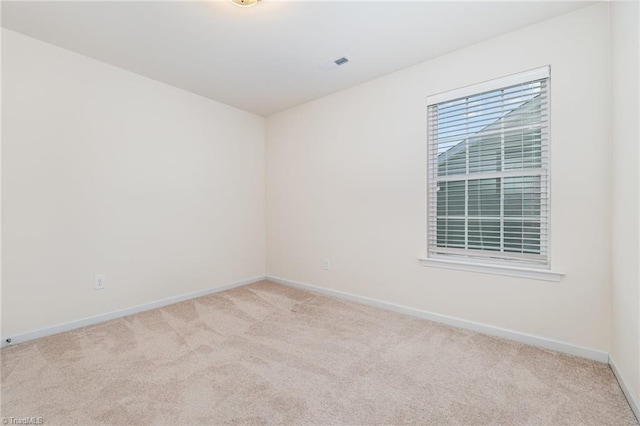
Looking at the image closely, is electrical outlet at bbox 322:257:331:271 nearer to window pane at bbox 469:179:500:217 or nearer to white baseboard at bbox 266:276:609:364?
white baseboard at bbox 266:276:609:364

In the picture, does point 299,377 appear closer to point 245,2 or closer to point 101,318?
point 101,318

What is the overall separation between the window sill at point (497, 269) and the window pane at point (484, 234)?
17cm

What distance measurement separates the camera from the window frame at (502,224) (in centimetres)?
217

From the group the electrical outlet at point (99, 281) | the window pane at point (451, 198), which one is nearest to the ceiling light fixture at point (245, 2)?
the window pane at point (451, 198)

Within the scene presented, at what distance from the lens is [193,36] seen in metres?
2.32

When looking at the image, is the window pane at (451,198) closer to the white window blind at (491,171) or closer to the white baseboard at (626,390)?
the white window blind at (491,171)

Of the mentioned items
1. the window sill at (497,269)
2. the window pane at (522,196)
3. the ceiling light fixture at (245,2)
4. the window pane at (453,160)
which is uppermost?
the ceiling light fixture at (245,2)

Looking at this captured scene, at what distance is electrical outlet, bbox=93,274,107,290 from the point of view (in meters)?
2.68

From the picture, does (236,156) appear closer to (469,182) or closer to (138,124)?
(138,124)

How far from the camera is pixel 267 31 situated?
7.44ft

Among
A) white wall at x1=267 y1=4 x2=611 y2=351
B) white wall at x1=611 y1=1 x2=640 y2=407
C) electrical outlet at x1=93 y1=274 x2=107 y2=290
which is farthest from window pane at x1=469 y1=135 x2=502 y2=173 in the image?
electrical outlet at x1=93 y1=274 x2=107 y2=290

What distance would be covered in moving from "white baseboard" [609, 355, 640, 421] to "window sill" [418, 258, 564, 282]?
591 millimetres

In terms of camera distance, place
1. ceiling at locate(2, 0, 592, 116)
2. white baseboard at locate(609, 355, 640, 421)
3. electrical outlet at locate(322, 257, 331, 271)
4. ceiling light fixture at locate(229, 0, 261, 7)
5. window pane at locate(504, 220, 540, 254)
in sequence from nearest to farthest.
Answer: white baseboard at locate(609, 355, 640, 421) → ceiling light fixture at locate(229, 0, 261, 7) → ceiling at locate(2, 0, 592, 116) → window pane at locate(504, 220, 540, 254) → electrical outlet at locate(322, 257, 331, 271)

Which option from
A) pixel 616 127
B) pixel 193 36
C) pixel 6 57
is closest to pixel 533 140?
pixel 616 127
